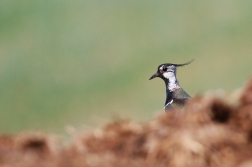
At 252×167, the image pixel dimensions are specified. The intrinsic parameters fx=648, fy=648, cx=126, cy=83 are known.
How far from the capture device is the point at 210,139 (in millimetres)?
4605

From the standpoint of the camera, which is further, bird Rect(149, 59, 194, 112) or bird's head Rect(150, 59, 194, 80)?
bird's head Rect(150, 59, 194, 80)

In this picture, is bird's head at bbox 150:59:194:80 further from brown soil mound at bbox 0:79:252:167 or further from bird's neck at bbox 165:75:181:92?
brown soil mound at bbox 0:79:252:167

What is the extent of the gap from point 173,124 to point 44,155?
3.34 feet

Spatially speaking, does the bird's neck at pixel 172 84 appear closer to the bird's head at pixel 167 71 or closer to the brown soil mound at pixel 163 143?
the bird's head at pixel 167 71

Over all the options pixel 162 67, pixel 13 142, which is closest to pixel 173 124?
pixel 13 142

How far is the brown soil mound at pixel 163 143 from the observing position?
4.52 metres

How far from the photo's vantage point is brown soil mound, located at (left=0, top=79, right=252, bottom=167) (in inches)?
178

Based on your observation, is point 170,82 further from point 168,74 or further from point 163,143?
point 163,143

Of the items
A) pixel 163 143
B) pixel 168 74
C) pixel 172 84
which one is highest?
pixel 168 74

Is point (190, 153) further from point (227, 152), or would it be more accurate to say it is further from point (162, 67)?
point (162, 67)

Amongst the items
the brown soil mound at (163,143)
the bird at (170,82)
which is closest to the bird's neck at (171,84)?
the bird at (170,82)

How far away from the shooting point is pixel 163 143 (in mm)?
4664

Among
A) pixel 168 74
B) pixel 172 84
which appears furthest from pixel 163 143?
pixel 168 74

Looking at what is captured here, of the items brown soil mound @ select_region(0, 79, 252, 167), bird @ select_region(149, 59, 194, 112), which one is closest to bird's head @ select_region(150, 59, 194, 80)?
bird @ select_region(149, 59, 194, 112)
